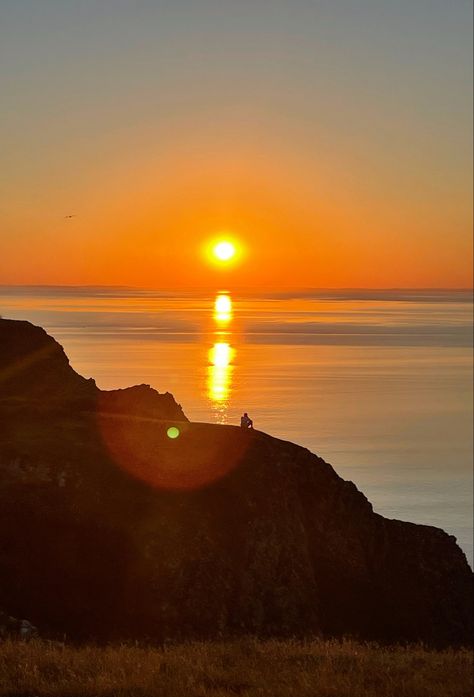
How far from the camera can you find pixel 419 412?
388 ft

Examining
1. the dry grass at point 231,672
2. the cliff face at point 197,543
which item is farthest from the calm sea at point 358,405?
the dry grass at point 231,672

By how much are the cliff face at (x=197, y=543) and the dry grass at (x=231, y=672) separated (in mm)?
5258

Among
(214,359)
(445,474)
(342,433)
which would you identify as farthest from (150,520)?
(214,359)

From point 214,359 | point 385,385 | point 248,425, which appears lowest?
point 248,425

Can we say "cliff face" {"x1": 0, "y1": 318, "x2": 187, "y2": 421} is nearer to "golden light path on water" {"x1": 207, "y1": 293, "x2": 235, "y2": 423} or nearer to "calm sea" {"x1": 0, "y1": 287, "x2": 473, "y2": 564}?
"calm sea" {"x1": 0, "y1": 287, "x2": 473, "y2": 564}

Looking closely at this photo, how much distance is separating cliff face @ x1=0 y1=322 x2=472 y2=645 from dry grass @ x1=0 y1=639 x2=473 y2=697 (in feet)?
17.3

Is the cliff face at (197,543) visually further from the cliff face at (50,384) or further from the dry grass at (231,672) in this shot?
the dry grass at (231,672)

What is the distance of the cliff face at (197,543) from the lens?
87.4 ft

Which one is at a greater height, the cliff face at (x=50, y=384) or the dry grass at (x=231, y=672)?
the cliff face at (x=50, y=384)

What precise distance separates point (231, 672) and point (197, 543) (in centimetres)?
982

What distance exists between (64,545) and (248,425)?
13.0m

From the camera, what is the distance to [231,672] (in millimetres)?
18484

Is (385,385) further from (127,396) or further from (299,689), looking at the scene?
(299,689)

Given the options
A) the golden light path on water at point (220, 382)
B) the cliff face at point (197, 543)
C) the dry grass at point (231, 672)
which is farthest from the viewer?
the golden light path on water at point (220, 382)
